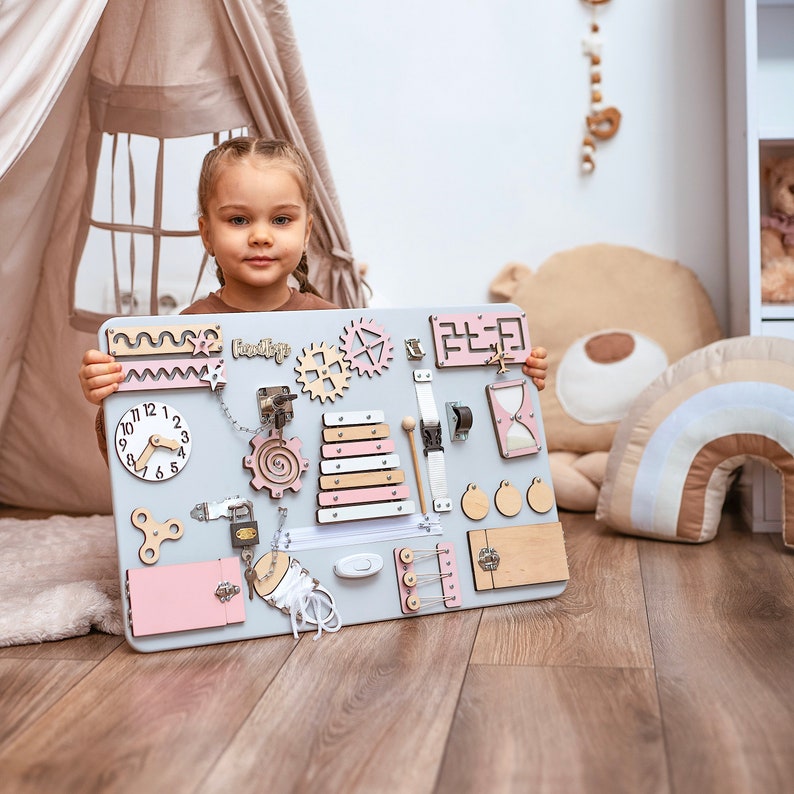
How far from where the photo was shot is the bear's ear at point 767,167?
1870mm

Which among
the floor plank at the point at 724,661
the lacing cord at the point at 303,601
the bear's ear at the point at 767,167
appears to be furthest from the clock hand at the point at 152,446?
the bear's ear at the point at 767,167

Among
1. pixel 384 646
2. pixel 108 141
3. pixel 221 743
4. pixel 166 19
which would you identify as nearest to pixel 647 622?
pixel 384 646

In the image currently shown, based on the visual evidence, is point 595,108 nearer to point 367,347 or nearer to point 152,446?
point 367,347

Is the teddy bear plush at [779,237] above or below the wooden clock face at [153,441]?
above

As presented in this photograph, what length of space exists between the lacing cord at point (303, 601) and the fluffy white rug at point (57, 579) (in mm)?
220

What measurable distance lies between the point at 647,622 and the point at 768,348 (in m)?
0.65

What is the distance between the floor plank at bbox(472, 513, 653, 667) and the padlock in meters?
0.31

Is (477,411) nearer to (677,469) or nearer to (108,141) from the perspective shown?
(677,469)

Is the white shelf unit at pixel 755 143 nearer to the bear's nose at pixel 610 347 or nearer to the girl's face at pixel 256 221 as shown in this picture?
the bear's nose at pixel 610 347

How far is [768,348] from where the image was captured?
5.24 feet

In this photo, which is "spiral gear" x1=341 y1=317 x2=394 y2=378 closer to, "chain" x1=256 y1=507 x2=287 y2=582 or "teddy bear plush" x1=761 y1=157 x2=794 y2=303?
"chain" x1=256 y1=507 x2=287 y2=582

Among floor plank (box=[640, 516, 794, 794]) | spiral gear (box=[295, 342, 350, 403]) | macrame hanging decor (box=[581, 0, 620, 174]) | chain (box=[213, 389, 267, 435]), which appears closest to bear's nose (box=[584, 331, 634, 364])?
macrame hanging decor (box=[581, 0, 620, 174])

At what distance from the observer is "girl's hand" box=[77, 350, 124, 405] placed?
115 centimetres

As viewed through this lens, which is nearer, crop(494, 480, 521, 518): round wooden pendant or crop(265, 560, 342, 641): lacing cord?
crop(265, 560, 342, 641): lacing cord
